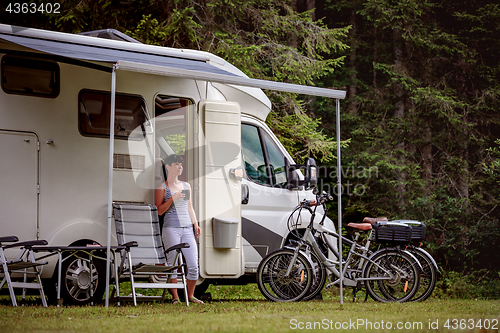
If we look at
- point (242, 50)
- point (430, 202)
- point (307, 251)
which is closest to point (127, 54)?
point (307, 251)

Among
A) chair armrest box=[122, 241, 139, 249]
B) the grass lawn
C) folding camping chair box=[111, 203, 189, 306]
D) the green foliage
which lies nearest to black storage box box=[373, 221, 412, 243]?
the grass lawn

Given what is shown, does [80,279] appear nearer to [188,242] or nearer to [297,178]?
[188,242]

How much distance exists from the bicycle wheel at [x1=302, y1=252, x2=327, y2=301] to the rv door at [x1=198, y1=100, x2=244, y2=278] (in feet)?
2.67

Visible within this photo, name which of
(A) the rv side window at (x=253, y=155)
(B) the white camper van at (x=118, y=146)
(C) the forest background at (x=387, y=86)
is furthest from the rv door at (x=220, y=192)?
(C) the forest background at (x=387, y=86)

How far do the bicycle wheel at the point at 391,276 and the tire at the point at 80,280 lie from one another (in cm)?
299

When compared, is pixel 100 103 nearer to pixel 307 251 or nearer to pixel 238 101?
pixel 238 101

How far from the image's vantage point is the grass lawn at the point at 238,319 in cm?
428

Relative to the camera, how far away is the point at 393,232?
690 centimetres

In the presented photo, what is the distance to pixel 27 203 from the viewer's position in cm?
577

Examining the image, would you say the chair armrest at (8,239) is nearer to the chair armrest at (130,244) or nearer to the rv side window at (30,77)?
the chair armrest at (130,244)

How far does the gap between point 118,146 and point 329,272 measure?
2816 mm

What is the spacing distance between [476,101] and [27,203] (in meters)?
13.1

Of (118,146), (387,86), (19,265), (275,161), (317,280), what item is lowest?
(317,280)

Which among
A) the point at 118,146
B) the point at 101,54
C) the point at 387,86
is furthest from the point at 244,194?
the point at 387,86
